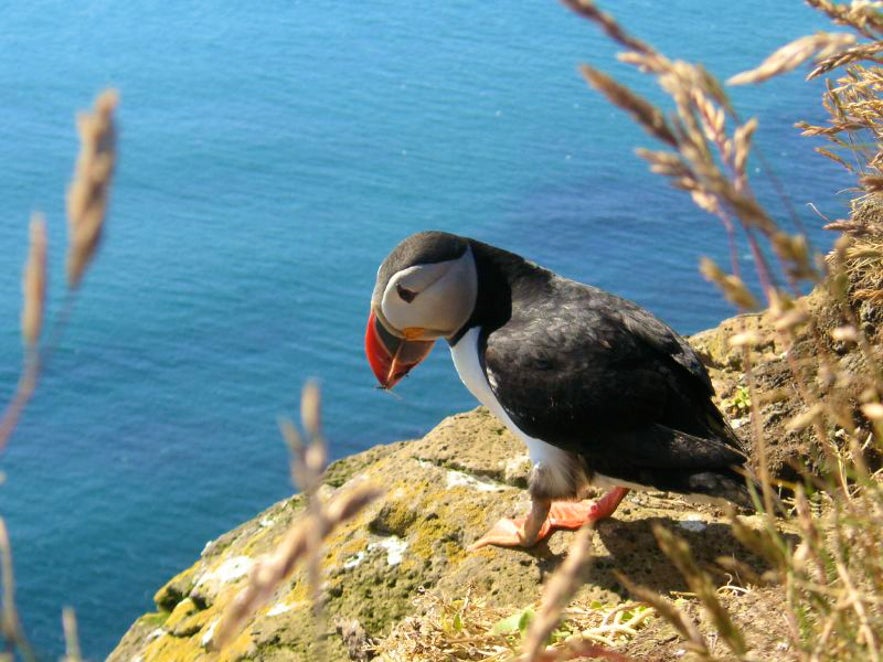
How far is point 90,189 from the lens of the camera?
771 millimetres

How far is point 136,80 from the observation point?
11289 mm

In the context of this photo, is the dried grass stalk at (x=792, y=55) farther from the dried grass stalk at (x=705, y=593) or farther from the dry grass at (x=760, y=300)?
the dried grass stalk at (x=705, y=593)

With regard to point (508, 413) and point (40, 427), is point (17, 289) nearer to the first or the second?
point (40, 427)

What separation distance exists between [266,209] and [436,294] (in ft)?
21.5

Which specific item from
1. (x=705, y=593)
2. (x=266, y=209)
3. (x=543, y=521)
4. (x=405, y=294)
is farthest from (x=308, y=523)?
(x=266, y=209)

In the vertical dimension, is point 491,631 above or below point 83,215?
below

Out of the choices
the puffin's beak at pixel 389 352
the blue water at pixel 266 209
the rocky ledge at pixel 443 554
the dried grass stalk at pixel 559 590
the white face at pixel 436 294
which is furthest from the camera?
the blue water at pixel 266 209

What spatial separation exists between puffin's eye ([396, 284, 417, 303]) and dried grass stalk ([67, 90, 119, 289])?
2936 mm

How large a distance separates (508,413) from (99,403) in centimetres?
555

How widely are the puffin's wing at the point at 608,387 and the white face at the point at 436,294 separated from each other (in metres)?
0.23

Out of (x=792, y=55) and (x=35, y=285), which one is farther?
(x=792, y=55)

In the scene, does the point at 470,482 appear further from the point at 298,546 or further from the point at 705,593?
the point at 298,546

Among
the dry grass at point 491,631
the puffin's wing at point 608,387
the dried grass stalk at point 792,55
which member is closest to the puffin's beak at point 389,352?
the puffin's wing at point 608,387

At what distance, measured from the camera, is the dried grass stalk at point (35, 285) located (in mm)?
771
